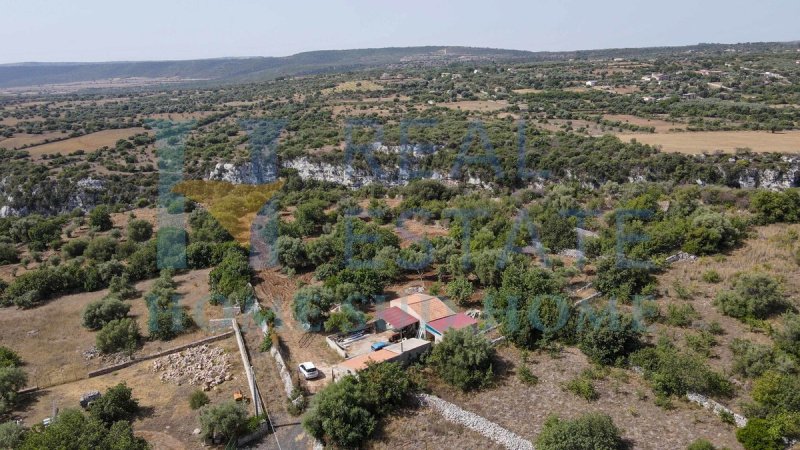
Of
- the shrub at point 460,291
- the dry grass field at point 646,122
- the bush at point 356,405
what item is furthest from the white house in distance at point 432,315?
the dry grass field at point 646,122

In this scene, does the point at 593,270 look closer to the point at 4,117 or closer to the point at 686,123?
the point at 686,123

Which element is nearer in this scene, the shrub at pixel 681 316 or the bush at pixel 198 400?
the bush at pixel 198 400

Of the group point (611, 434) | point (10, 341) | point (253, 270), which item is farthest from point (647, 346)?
point (10, 341)

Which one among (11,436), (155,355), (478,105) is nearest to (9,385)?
(11,436)

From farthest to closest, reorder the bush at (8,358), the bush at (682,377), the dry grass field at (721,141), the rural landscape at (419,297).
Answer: the dry grass field at (721,141)
the bush at (8,358)
the bush at (682,377)
the rural landscape at (419,297)

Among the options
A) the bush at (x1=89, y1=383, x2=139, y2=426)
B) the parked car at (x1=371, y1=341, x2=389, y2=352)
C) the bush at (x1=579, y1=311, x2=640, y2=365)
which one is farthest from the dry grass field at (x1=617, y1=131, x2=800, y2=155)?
the bush at (x1=89, y1=383, x2=139, y2=426)

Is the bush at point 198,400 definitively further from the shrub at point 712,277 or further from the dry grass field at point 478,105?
→ the dry grass field at point 478,105
